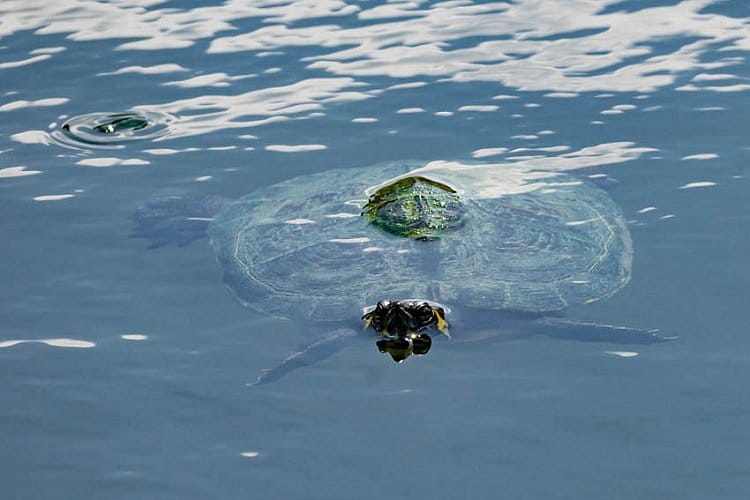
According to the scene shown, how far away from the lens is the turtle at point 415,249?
780 cm

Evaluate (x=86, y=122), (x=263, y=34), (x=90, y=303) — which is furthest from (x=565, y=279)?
(x=263, y=34)

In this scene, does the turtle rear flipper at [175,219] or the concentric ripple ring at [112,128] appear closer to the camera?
the turtle rear flipper at [175,219]

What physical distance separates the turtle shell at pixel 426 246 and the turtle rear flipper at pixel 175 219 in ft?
0.74

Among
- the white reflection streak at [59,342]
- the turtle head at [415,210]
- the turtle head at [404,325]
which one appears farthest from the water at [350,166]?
the turtle head at [415,210]

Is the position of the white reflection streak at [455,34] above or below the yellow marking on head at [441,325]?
above

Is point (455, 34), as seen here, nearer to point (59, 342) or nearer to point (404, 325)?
point (404, 325)

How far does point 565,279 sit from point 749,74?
5170mm

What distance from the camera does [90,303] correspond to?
848 centimetres

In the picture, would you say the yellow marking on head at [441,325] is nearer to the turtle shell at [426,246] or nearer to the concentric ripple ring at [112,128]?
the turtle shell at [426,246]

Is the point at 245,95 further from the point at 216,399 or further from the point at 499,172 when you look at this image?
the point at 216,399

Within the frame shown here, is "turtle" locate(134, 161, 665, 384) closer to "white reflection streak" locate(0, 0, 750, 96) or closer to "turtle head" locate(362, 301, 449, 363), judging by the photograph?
"turtle head" locate(362, 301, 449, 363)

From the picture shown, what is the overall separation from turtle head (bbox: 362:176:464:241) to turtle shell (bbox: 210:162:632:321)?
50 mm

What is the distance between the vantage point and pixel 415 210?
8.75m

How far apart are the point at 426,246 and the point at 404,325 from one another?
3.20 ft
